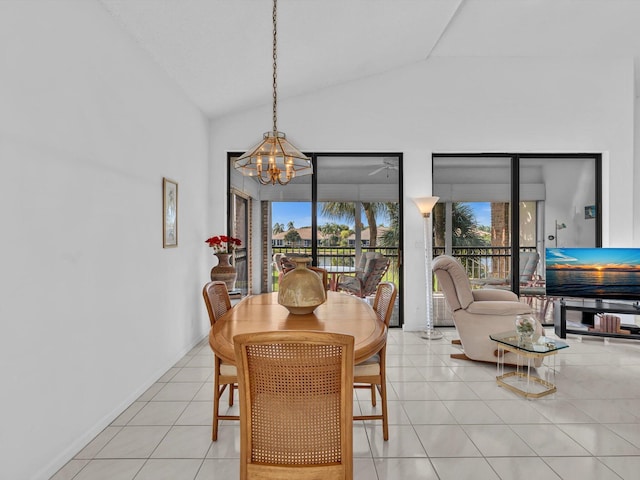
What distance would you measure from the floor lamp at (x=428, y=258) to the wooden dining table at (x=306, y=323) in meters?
2.18

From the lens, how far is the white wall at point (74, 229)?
1.72m

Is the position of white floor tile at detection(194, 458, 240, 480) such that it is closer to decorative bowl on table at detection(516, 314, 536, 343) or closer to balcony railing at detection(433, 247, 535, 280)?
decorative bowl on table at detection(516, 314, 536, 343)

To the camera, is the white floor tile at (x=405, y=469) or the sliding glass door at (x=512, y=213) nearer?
the white floor tile at (x=405, y=469)

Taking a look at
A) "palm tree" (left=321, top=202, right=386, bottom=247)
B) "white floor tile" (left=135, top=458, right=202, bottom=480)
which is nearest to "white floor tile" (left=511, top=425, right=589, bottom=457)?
"white floor tile" (left=135, top=458, right=202, bottom=480)

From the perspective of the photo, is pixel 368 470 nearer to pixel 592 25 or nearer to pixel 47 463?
pixel 47 463

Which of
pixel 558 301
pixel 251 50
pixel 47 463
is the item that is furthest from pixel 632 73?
pixel 47 463

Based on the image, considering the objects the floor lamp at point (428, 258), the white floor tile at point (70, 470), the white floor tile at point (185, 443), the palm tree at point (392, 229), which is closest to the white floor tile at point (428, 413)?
the white floor tile at point (185, 443)

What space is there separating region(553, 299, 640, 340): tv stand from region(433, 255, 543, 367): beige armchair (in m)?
1.31

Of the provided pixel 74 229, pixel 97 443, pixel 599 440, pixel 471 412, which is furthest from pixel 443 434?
pixel 74 229

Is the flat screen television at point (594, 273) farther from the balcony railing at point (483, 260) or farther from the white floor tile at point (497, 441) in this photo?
the white floor tile at point (497, 441)

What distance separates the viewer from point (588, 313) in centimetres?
461

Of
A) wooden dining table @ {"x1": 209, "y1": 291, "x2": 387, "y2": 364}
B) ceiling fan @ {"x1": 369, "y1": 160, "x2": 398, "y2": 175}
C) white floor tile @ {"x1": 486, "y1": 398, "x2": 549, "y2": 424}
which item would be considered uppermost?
ceiling fan @ {"x1": 369, "y1": 160, "x2": 398, "y2": 175}

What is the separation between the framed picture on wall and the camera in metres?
3.38

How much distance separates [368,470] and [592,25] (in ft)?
15.8
